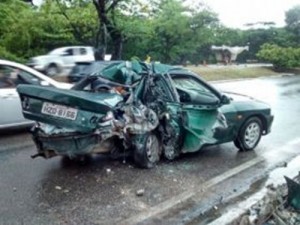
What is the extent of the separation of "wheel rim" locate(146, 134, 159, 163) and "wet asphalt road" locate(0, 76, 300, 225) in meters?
0.15

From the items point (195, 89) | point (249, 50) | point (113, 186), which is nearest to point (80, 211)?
point (113, 186)

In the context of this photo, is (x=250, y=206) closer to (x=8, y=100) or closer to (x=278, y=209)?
(x=278, y=209)

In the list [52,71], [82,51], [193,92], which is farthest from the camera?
[82,51]

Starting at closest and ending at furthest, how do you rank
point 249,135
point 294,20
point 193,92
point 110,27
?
point 193,92 < point 249,135 < point 110,27 < point 294,20

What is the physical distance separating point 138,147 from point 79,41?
25094 millimetres

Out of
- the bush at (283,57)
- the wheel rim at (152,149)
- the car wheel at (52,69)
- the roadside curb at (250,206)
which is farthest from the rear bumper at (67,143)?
the bush at (283,57)

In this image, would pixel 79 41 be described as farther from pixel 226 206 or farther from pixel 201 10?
pixel 226 206

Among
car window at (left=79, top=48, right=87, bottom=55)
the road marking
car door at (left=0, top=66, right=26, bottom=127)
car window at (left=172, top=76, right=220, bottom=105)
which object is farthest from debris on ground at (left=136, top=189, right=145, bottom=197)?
car window at (left=79, top=48, right=87, bottom=55)

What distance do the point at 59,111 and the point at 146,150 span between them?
1.42 metres

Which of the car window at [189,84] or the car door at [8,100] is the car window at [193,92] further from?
the car door at [8,100]

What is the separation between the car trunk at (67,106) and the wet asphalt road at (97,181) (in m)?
0.79

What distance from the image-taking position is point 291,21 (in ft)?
171

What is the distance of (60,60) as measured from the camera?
83.1ft

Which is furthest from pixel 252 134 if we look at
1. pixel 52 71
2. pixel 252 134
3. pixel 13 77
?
pixel 52 71
